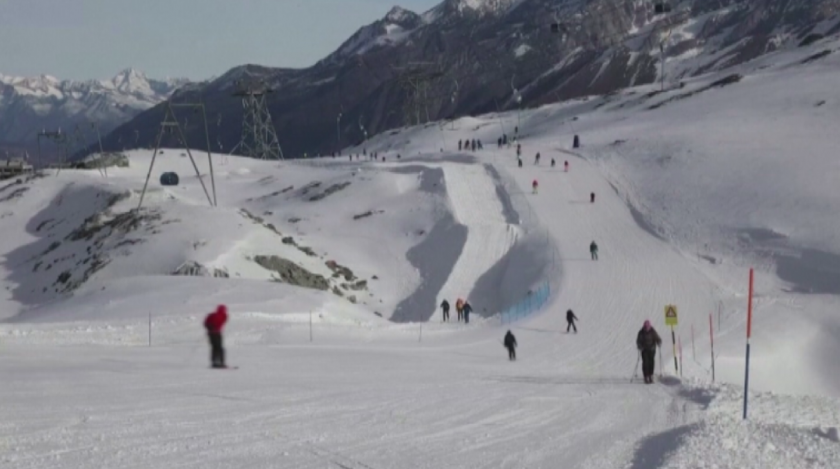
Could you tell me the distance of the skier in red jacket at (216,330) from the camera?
14227mm

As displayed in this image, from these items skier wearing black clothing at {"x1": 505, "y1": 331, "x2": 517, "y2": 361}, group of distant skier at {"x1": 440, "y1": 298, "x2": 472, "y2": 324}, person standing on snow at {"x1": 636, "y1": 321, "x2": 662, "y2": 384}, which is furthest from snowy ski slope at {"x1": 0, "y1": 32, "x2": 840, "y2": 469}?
group of distant skier at {"x1": 440, "y1": 298, "x2": 472, "y2": 324}

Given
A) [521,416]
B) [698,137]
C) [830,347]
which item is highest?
[698,137]

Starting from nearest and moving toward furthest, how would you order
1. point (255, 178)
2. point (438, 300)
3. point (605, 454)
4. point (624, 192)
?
point (605, 454) < point (438, 300) < point (624, 192) < point (255, 178)

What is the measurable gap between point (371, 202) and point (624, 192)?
59.5 feet

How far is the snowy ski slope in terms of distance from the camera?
1350 cm

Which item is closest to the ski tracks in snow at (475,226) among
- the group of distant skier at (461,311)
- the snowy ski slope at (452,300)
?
the snowy ski slope at (452,300)

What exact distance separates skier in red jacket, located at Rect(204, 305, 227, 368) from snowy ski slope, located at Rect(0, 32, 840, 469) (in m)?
0.39

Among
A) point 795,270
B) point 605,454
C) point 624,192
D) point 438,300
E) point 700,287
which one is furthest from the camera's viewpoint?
point 624,192

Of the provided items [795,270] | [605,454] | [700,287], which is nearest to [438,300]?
[700,287]

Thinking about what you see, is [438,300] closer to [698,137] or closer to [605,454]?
[698,137]

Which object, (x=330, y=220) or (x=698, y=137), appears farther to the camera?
(x=698, y=137)

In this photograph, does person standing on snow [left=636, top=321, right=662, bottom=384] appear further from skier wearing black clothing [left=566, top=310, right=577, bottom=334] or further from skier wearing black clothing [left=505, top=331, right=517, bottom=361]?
skier wearing black clothing [left=566, top=310, right=577, bottom=334]

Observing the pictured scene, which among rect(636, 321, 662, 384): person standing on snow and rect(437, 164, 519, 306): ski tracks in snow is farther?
rect(437, 164, 519, 306): ski tracks in snow

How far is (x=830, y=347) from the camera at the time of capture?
130 ft
